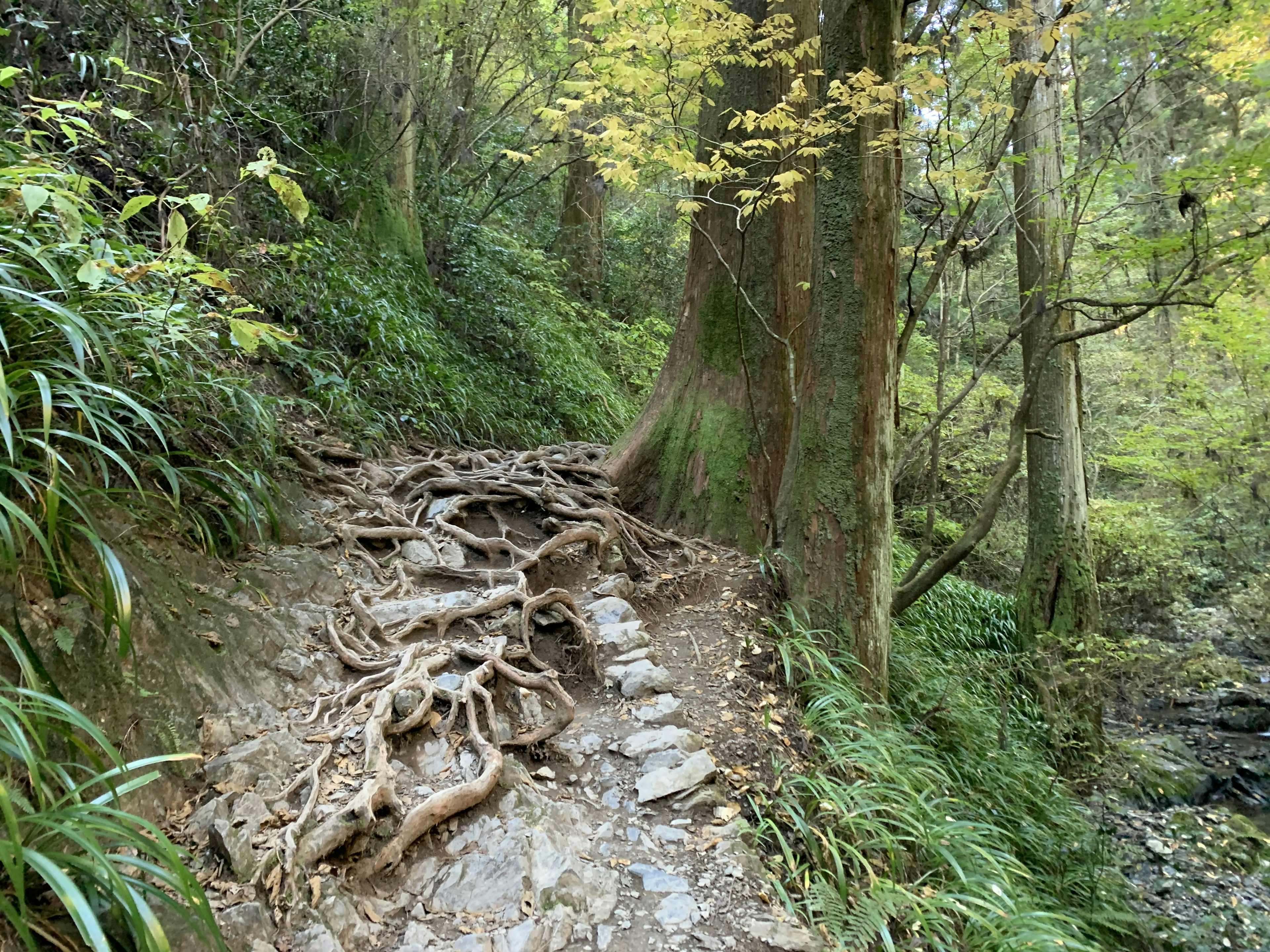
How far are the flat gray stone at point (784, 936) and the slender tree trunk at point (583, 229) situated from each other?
36.4 ft

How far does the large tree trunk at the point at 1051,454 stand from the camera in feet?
26.0

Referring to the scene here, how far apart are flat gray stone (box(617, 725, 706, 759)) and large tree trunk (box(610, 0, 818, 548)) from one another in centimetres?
239

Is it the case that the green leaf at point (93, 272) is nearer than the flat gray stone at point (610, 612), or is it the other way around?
the green leaf at point (93, 272)

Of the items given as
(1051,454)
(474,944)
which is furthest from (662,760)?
(1051,454)

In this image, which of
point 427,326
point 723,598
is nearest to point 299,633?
point 723,598

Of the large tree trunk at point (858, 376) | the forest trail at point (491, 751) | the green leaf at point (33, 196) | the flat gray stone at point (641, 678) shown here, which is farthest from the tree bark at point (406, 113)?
the green leaf at point (33, 196)

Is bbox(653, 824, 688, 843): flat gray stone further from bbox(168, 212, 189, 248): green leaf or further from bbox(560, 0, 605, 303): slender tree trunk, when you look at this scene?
bbox(560, 0, 605, 303): slender tree trunk

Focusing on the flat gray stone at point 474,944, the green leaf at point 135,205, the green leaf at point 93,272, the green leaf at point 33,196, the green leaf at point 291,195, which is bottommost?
the flat gray stone at point 474,944

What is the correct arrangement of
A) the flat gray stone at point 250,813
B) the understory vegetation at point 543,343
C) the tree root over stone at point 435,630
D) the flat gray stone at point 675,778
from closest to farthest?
the flat gray stone at point 250,813 → the understory vegetation at point 543,343 → the tree root over stone at point 435,630 → the flat gray stone at point 675,778

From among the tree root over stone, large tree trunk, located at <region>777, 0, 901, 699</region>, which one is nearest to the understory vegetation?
large tree trunk, located at <region>777, 0, 901, 699</region>

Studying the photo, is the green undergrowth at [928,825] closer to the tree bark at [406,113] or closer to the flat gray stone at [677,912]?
the flat gray stone at [677,912]

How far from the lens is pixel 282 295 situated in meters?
5.72

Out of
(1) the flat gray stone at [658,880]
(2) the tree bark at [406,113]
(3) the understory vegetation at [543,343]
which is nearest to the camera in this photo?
(3) the understory vegetation at [543,343]

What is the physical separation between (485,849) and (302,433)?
11.6 feet
